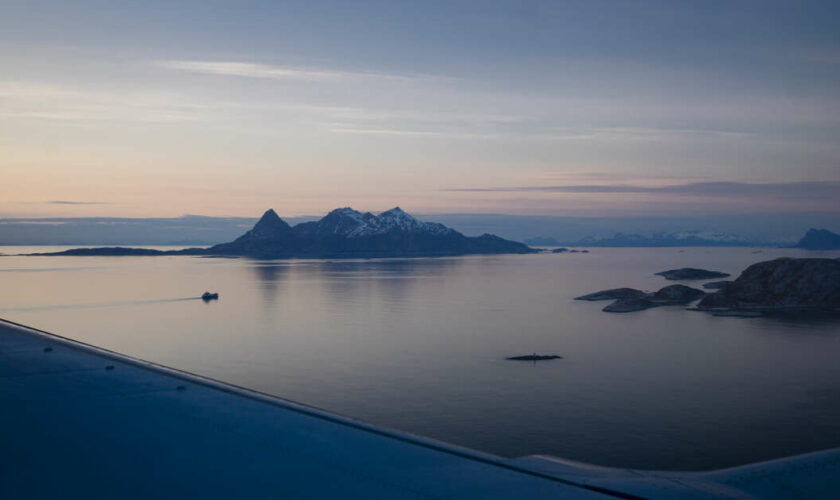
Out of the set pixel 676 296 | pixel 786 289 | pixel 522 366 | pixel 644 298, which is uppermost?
pixel 786 289

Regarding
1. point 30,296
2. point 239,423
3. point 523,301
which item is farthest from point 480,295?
point 239,423

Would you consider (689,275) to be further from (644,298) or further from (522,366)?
(522,366)

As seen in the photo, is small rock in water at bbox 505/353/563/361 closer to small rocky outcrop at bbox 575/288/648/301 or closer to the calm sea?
the calm sea

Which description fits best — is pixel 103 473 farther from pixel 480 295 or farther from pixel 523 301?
pixel 480 295

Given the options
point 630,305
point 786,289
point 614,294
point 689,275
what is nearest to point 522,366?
point 630,305

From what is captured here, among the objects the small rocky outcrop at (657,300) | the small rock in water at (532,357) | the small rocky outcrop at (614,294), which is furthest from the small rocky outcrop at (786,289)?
the small rock in water at (532,357)

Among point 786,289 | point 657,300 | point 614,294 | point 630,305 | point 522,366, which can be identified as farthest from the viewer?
point 614,294

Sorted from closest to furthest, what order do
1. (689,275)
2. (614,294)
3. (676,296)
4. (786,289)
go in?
1. (786,289)
2. (676,296)
3. (614,294)
4. (689,275)
